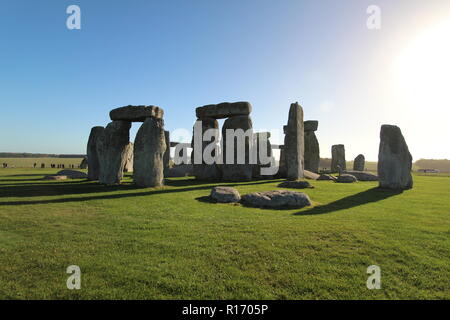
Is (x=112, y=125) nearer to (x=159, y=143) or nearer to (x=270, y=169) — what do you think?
(x=159, y=143)

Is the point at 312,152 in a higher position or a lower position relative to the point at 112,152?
higher

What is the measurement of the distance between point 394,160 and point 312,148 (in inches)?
479

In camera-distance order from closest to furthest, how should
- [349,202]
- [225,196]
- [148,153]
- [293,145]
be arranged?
[225,196] → [349,202] → [148,153] → [293,145]

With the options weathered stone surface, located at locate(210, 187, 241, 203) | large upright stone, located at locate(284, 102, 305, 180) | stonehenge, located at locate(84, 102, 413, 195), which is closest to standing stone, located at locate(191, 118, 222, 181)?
stonehenge, located at locate(84, 102, 413, 195)

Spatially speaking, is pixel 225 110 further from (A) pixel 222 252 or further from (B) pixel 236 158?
(A) pixel 222 252

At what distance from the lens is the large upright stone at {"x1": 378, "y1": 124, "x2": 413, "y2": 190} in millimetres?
12312

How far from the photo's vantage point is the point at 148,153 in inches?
456

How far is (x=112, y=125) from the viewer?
12.9m

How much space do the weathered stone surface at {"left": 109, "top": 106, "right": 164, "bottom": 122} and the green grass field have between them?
589cm

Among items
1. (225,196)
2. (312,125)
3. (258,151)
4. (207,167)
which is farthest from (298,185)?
(312,125)

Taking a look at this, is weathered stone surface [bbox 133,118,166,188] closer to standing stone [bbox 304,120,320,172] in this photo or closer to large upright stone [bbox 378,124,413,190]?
large upright stone [bbox 378,124,413,190]

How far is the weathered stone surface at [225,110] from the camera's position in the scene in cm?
1641
